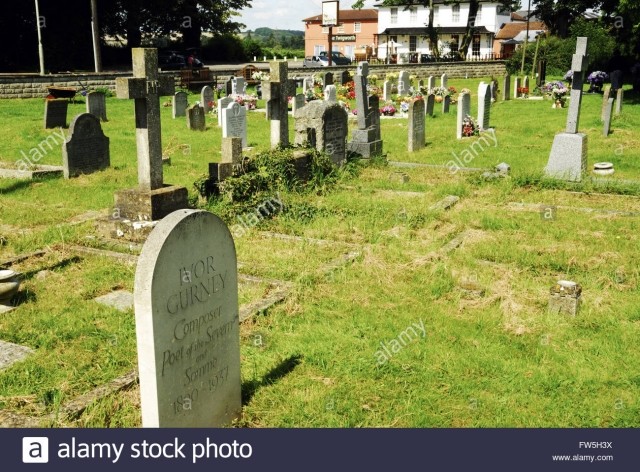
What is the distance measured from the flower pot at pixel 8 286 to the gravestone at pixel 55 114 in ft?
43.6

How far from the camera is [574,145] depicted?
12.1 m

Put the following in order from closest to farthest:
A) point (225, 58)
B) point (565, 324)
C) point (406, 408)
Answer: point (406, 408) → point (565, 324) → point (225, 58)

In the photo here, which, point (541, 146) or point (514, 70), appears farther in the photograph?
point (514, 70)

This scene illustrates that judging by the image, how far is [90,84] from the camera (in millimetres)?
29922

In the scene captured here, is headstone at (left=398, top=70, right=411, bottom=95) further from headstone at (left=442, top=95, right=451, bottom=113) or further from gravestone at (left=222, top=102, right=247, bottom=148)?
gravestone at (left=222, top=102, right=247, bottom=148)

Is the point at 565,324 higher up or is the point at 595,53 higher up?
the point at 595,53

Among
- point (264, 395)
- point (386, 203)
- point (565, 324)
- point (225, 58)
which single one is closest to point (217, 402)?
point (264, 395)

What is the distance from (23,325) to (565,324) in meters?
4.94

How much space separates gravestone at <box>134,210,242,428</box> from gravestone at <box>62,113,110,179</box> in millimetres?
9154

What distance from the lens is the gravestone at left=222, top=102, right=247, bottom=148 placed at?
15.4m

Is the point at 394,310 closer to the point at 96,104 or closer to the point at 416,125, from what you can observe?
the point at 416,125

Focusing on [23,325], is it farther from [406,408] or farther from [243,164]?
[243,164]

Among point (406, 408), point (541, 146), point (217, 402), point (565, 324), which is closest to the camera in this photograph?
point (217, 402)

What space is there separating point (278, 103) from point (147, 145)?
12.2 ft
